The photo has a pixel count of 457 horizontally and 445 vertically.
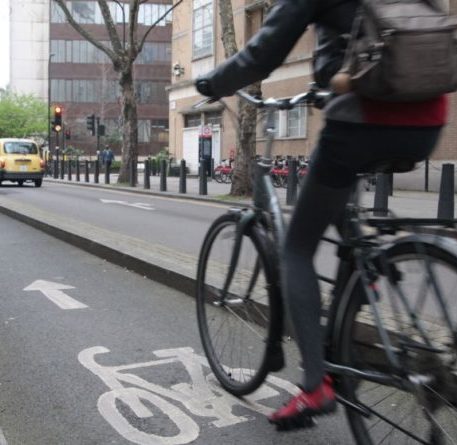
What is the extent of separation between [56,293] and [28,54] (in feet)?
317

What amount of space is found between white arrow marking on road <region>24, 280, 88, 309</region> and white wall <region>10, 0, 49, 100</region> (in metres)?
92.0

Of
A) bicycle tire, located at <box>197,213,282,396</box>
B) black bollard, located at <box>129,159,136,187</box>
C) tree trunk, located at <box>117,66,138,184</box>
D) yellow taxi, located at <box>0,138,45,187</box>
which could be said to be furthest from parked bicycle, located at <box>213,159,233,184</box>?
bicycle tire, located at <box>197,213,282,396</box>

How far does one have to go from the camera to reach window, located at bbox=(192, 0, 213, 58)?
1379 inches

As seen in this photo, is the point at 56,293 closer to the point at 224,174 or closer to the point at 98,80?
the point at 224,174

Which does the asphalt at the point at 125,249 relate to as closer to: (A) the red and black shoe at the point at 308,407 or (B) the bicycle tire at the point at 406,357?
(B) the bicycle tire at the point at 406,357

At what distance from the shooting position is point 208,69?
34250 mm

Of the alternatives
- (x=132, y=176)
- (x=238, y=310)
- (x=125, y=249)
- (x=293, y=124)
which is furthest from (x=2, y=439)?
(x=293, y=124)

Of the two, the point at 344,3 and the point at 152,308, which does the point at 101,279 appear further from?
the point at 344,3

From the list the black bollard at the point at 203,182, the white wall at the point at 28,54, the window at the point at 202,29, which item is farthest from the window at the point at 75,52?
the black bollard at the point at 203,182

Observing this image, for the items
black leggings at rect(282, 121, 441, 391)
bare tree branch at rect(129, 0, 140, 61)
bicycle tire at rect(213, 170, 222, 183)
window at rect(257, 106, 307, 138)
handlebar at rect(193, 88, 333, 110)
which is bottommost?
bicycle tire at rect(213, 170, 222, 183)

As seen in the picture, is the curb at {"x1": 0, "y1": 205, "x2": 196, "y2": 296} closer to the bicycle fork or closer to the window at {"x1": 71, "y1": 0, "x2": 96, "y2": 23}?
the bicycle fork

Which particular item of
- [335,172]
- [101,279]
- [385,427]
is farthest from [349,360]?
[101,279]

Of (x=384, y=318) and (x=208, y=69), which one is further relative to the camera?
(x=208, y=69)

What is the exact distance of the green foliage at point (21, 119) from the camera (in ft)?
248
